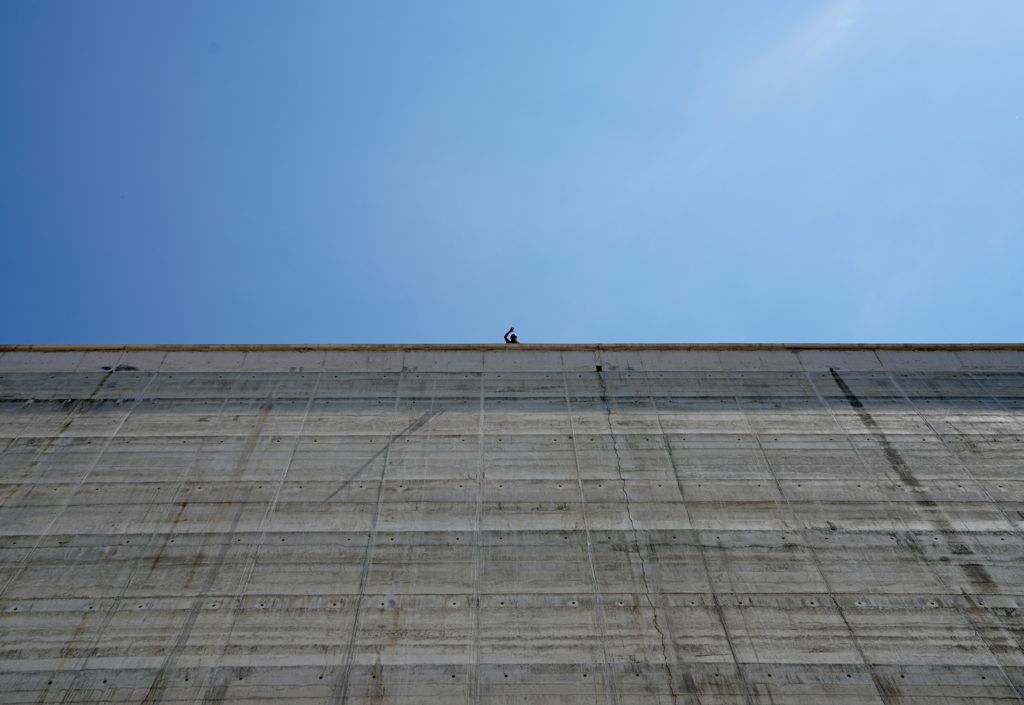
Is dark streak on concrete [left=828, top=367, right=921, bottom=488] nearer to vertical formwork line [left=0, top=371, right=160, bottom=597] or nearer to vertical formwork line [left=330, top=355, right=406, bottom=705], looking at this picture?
vertical formwork line [left=330, top=355, right=406, bottom=705]

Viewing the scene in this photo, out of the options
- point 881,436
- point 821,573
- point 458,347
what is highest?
point 458,347

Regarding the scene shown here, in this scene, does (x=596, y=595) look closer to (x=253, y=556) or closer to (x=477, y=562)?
(x=477, y=562)

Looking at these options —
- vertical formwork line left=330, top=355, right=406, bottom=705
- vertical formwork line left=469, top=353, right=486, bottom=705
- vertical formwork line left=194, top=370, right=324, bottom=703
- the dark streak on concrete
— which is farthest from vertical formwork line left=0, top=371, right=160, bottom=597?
the dark streak on concrete

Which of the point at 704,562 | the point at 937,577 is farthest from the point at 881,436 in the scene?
the point at 704,562

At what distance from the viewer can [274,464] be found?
36.9 ft

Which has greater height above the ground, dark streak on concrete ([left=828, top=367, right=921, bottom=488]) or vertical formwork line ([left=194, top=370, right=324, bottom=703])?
dark streak on concrete ([left=828, top=367, right=921, bottom=488])

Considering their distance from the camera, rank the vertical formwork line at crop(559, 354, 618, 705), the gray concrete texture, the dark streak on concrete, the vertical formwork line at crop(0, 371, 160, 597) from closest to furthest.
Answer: the vertical formwork line at crop(559, 354, 618, 705) → the gray concrete texture → the vertical formwork line at crop(0, 371, 160, 597) → the dark streak on concrete

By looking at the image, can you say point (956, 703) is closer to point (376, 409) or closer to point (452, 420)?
point (452, 420)

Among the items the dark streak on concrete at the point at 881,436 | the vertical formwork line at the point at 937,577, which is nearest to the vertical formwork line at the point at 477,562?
the vertical formwork line at the point at 937,577

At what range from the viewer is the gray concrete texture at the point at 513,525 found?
8.33m

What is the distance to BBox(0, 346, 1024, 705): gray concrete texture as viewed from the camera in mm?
8328

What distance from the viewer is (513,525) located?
10.1 meters

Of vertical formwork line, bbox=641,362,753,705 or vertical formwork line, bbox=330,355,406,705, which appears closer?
vertical formwork line, bbox=330,355,406,705

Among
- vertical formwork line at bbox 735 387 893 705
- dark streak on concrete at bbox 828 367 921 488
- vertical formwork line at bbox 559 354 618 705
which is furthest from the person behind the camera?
dark streak on concrete at bbox 828 367 921 488
